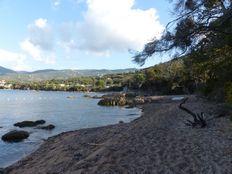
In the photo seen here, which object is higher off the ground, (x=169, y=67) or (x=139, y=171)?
(x=169, y=67)

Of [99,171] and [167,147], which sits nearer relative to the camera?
[99,171]

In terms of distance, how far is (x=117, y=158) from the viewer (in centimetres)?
1544

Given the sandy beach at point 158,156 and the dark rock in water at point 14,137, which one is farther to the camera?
the dark rock in water at point 14,137

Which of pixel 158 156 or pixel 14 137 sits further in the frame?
pixel 14 137

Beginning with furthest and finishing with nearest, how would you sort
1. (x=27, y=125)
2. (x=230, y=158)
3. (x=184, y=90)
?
1. (x=184, y=90)
2. (x=27, y=125)
3. (x=230, y=158)

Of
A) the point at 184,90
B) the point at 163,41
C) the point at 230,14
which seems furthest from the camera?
the point at 184,90

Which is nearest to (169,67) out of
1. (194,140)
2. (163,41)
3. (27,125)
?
(163,41)

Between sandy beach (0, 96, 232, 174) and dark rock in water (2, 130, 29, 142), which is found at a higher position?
sandy beach (0, 96, 232, 174)

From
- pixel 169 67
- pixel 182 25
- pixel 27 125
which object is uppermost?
pixel 182 25

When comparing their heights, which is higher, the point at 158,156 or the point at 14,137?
the point at 158,156

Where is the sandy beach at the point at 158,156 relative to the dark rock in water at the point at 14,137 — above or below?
above

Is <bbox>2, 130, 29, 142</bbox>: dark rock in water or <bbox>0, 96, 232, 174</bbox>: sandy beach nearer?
<bbox>0, 96, 232, 174</bbox>: sandy beach

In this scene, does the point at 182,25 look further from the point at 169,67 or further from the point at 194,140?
the point at 194,140

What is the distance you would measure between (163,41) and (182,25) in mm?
937
